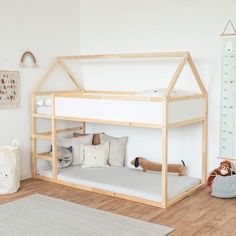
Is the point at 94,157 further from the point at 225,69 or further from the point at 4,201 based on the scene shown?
the point at 225,69

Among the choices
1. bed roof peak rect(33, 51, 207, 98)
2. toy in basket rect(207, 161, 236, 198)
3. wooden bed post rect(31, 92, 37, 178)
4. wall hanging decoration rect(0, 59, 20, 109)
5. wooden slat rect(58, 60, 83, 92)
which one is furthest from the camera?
wooden slat rect(58, 60, 83, 92)

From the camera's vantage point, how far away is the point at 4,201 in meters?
3.39

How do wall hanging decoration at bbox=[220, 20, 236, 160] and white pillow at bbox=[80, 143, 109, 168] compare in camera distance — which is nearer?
wall hanging decoration at bbox=[220, 20, 236, 160]

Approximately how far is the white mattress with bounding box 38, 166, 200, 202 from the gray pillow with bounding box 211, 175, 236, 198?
0.26 meters

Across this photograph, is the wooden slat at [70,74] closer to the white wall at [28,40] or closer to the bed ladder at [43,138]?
the white wall at [28,40]

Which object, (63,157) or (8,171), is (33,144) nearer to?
(63,157)

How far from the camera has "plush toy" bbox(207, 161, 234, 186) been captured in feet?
11.7

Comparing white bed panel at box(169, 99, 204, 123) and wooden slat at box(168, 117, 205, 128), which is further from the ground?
white bed panel at box(169, 99, 204, 123)

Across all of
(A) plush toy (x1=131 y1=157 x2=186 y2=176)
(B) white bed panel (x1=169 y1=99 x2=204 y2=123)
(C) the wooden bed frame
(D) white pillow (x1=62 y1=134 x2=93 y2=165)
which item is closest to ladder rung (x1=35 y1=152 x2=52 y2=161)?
(C) the wooden bed frame

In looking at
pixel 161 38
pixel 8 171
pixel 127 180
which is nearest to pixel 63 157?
pixel 8 171

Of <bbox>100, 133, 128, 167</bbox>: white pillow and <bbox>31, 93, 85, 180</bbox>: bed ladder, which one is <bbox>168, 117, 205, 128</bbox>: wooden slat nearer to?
<bbox>100, 133, 128, 167</bbox>: white pillow

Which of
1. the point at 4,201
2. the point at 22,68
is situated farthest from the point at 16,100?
the point at 4,201

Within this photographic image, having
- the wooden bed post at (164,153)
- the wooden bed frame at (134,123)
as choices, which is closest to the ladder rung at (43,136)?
the wooden bed frame at (134,123)

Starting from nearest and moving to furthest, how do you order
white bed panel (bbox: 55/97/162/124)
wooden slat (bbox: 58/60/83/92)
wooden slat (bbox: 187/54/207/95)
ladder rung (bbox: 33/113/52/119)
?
white bed panel (bbox: 55/97/162/124), wooden slat (bbox: 187/54/207/95), ladder rung (bbox: 33/113/52/119), wooden slat (bbox: 58/60/83/92)
